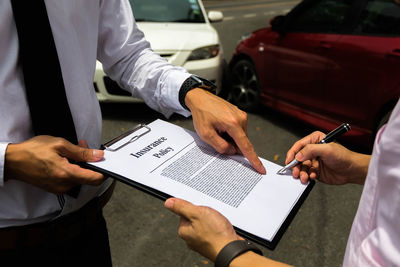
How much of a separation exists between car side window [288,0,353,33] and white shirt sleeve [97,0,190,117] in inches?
117

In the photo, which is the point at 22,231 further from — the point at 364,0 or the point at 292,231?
the point at 364,0

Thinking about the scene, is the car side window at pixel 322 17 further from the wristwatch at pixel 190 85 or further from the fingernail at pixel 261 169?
the fingernail at pixel 261 169

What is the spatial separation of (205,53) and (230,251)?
3985 millimetres

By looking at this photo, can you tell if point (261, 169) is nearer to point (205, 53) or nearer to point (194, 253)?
point (194, 253)

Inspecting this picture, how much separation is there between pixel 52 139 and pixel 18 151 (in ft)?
0.29

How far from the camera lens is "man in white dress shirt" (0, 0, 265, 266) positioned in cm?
99

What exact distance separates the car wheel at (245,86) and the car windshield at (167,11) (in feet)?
2.92

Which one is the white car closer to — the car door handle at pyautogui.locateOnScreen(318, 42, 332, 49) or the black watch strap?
the car door handle at pyautogui.locateOnScreen(318, 42, 332, 49)

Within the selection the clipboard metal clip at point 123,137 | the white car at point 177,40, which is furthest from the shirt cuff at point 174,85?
the white car at point 177,40

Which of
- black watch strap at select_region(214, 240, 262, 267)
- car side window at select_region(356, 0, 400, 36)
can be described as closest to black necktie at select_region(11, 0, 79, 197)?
black watch strap at select_region(214, 240, 262, 267)

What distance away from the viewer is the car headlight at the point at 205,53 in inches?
181

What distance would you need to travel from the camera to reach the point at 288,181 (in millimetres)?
1188

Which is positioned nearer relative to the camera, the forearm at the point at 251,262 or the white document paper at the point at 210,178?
the forearm at the point at 251,262

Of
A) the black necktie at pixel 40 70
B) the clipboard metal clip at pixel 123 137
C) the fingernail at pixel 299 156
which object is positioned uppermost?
the black necktie at pixel 40 70
